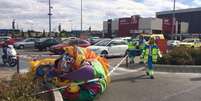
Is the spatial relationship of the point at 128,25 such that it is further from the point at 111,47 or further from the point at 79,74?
the point at 79,74

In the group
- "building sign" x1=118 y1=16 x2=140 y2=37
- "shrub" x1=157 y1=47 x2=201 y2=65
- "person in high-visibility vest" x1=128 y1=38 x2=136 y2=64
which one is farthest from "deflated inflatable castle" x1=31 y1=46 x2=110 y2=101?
"building sign" x1=118 y1=16 x2=140 y2=37

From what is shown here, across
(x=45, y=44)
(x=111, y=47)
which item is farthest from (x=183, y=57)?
(x=45, y=44)

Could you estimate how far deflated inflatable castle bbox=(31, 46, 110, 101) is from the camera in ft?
34.1

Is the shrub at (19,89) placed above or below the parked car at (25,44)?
above

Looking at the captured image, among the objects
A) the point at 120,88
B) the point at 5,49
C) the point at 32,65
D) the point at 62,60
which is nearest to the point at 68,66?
the point at 62,60

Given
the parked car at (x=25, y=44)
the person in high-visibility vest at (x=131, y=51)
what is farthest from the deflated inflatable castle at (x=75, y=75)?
the parked car at (x=25, y=44)

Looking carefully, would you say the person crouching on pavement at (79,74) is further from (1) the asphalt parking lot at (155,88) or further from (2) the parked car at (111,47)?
(2) the parked car at (111,47)

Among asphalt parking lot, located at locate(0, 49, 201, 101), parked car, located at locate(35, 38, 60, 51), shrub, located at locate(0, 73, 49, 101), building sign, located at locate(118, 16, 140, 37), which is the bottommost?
asphalt parking lot, located at locate(0, 49, 201, 101)

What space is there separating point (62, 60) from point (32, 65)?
4.94 ft

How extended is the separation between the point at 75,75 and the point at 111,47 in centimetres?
1833

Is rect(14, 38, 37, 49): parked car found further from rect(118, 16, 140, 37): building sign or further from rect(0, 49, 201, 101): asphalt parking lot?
rect(118, 16, 140, 37): building sign

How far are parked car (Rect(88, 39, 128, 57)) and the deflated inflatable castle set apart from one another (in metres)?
16.1

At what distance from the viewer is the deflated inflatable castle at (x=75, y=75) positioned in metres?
10.4

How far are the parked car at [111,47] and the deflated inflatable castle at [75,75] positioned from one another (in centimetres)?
1614
